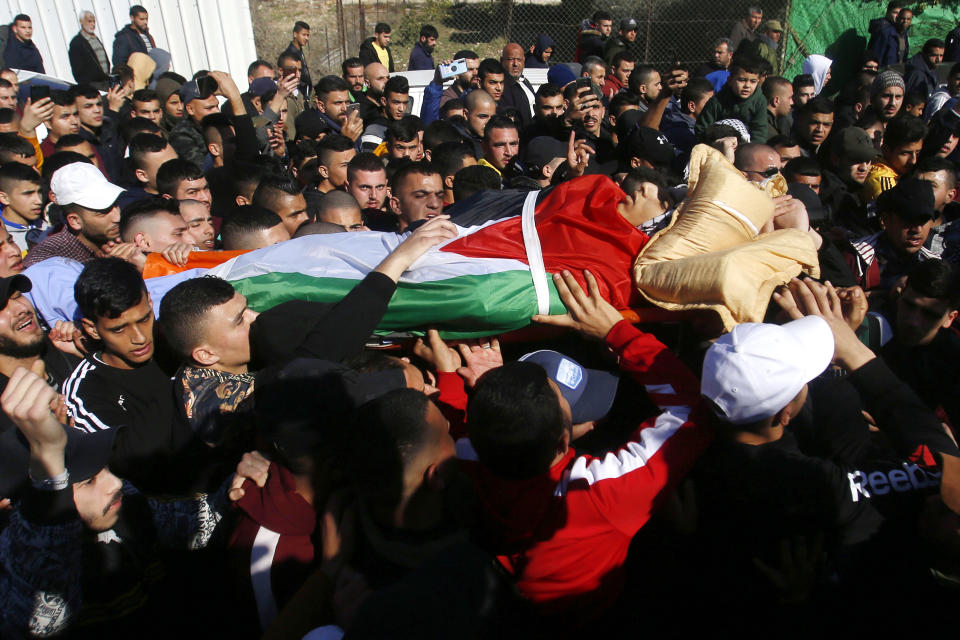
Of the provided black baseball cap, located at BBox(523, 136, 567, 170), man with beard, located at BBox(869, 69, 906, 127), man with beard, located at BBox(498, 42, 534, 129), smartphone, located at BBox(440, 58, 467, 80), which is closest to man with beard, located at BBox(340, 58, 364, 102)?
smartphone, located at BBox(440, 58, 467, 80)

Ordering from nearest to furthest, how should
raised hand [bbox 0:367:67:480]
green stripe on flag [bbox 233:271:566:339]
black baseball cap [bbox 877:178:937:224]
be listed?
1. raised hand [bbox 0:367:67:480]
2. green stripe on flag [bbox 233:271:566:339]
3. black baseball cap [bbox 877:178:937:224]

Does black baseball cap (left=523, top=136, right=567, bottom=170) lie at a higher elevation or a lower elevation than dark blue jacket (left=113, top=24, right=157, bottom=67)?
lower

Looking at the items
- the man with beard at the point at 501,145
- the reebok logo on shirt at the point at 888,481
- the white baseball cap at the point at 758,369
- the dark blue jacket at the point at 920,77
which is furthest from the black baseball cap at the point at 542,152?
the dark blue jacket at the point at 920,77

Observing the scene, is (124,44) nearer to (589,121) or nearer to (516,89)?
→ (516,89)

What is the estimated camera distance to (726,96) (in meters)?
6.05

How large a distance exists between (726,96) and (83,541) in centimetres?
593

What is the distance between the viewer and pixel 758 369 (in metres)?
1.79

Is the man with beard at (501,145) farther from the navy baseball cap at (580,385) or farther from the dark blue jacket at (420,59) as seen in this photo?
the dark blue jacket at (420,59)

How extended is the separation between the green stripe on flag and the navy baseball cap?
0.23 m

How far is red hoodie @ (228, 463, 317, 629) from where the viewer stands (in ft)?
6.15

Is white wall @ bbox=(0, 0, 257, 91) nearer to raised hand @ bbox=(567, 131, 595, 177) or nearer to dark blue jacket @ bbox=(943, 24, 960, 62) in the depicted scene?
raised hand @ bbox=(567, 131, 595, 177)

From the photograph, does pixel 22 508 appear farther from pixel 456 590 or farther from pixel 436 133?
pixel 436 133

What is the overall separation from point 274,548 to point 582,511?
86 centimetres

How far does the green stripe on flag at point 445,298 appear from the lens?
93.0 inches
